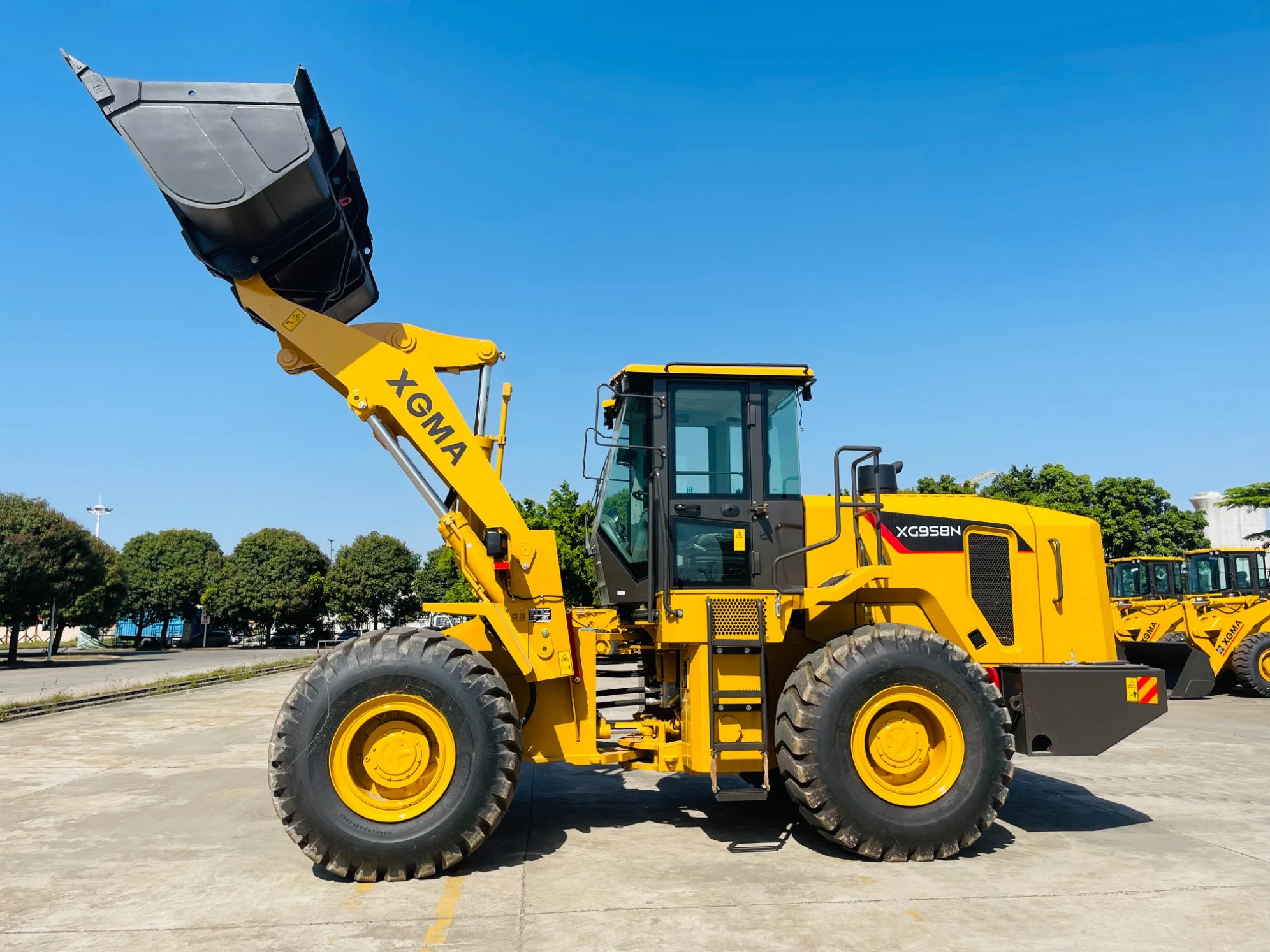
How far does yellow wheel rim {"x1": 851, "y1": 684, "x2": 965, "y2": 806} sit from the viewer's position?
6.00m

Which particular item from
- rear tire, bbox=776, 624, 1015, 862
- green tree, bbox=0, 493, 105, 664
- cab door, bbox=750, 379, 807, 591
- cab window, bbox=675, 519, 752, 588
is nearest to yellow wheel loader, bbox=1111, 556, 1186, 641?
rear tire, bbox=776, 624, 1015, 862

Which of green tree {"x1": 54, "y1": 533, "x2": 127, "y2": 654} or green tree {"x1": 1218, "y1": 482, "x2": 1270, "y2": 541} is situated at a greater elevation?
green tree {"x1": 1218, "y1": 482, "x2": 1270, "y2": 541}

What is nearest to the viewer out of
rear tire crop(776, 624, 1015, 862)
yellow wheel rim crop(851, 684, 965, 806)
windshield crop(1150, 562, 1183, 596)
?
rear tire crop(776, 624, 1015, 862)

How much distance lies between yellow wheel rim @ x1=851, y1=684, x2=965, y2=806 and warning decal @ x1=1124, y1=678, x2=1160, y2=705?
151 centimetres

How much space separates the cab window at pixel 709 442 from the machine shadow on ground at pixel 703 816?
263 centimetres

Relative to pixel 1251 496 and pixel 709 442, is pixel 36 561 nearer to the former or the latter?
pixel 709 442

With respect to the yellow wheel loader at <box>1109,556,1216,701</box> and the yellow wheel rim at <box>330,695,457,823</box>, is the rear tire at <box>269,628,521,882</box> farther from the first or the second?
the yellow wheel loader at <box>1109,556,1216,701</box>

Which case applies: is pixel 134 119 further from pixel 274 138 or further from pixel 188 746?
pixel 188 746

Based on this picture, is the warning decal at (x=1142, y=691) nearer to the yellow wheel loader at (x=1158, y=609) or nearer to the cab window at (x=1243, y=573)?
the yellow wheel loader at (x=1158, y=609)

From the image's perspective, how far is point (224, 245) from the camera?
6.18m

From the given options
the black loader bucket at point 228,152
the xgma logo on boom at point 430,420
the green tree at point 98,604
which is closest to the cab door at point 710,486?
the xgma logo on boom at point 430,420

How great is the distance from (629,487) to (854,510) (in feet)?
5.90

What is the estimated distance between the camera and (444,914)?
192 inches

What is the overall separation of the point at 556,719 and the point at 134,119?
5.09m
